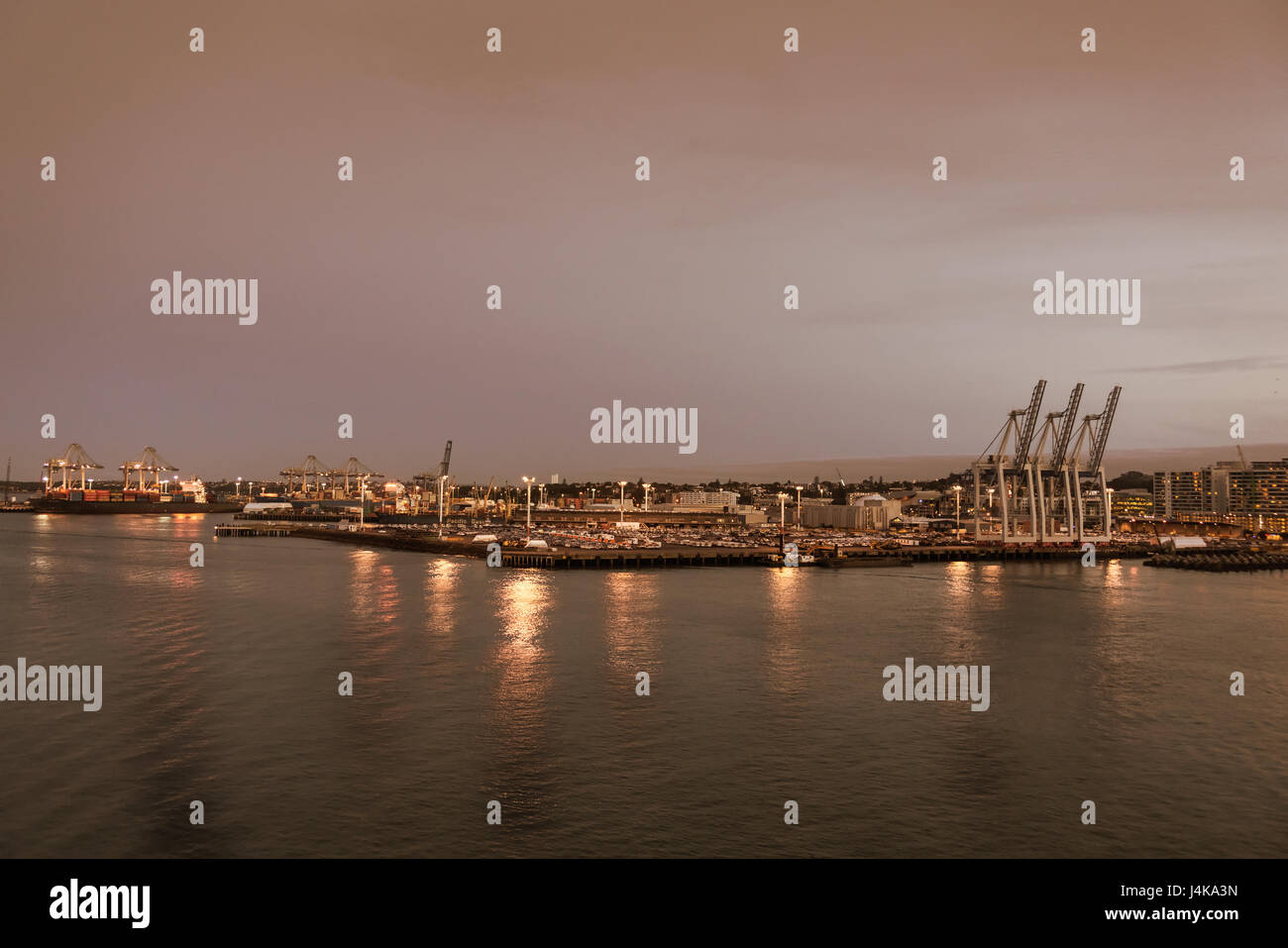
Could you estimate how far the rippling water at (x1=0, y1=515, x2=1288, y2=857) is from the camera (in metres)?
10.9

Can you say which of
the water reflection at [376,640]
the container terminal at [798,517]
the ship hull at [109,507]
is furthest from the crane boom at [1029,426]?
the ship hull at [109,507]

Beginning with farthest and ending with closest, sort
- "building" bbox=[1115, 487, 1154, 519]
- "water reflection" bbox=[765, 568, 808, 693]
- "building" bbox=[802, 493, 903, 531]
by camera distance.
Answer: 1. "building" bbox=[1115, 487, 1154, 519]
2. "building" bbox=[802, 493, 903, 531]
3. "water reflection" bbox=[765, 568, 808, 693]

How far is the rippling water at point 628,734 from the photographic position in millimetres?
10875

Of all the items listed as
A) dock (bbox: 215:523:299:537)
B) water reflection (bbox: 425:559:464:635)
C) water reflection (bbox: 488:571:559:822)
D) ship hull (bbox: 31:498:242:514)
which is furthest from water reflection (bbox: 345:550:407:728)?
ship hull (bbox: 31:498:242:514)

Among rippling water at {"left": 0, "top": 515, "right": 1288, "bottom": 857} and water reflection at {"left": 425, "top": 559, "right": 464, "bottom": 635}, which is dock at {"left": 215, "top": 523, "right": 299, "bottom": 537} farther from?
rippling water at {"left": 0, "top": 515, "right": 1288, "bottom": 857}

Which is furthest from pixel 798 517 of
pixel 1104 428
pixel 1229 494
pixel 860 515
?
pixel 1229 494

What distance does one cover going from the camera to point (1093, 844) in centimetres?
1072

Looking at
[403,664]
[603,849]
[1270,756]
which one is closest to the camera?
[603,849]

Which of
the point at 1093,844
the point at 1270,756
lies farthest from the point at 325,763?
the point at 1270,756

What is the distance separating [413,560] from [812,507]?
68.7 meters

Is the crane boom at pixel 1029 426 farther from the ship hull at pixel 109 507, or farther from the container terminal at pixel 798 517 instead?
the ship hull at pixel 109 507

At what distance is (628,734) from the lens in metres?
15.0
